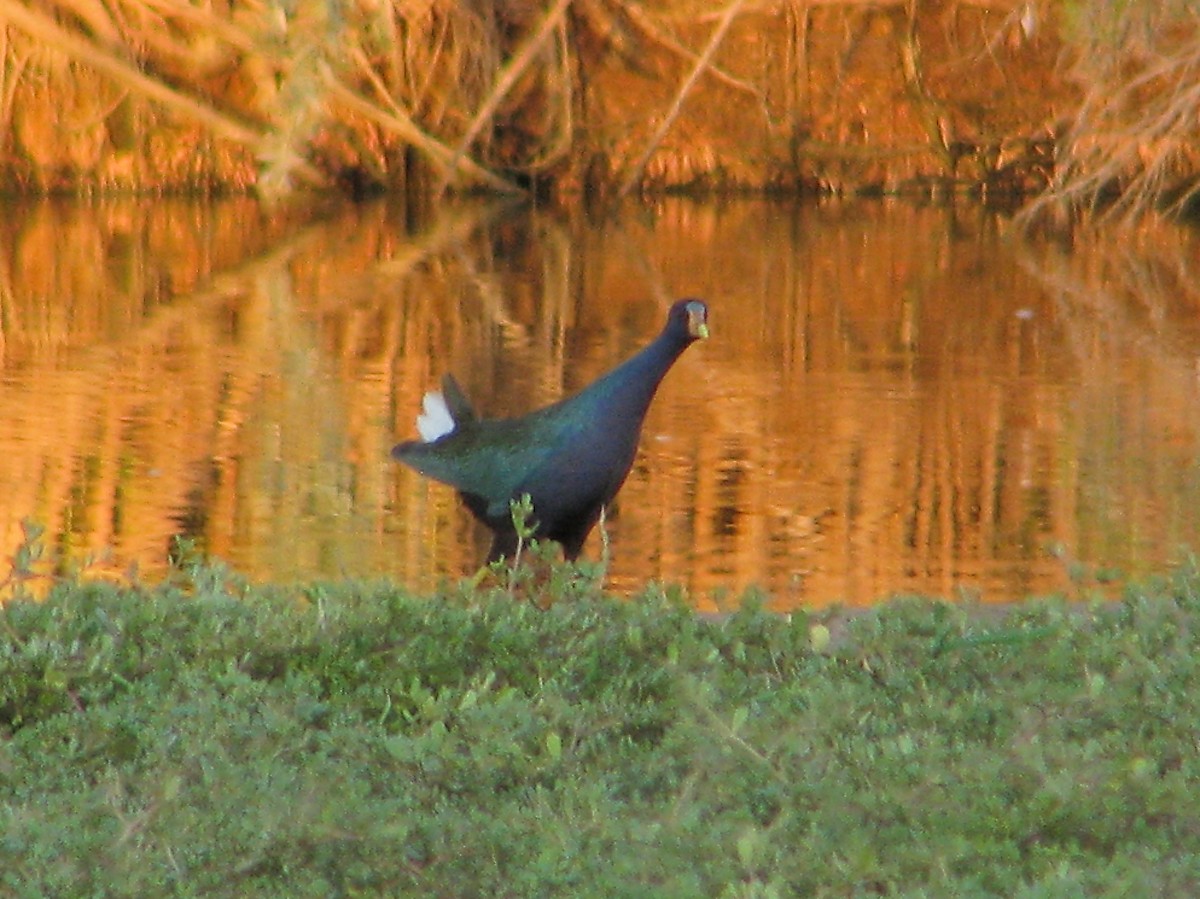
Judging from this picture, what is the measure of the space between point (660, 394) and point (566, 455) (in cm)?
426

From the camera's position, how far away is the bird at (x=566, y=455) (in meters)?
5.39

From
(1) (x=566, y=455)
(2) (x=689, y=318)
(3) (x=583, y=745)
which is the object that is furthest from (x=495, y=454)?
(3) (x=583, y=745)

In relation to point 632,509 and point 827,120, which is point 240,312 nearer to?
point 632,509

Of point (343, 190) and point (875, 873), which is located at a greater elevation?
point (343, 190)

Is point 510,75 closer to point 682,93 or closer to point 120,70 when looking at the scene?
point 682,93

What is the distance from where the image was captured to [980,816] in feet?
10.8

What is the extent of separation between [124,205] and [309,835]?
52.2 feet

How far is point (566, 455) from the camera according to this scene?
5.39 metres

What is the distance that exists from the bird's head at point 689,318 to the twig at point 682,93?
502 inches


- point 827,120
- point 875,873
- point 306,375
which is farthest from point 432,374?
point 827,120

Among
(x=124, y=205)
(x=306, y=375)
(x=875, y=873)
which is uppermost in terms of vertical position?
(x=124, y=205)

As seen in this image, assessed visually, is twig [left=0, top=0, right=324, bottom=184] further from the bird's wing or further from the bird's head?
the bird's head

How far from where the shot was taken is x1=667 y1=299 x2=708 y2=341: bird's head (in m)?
5.74

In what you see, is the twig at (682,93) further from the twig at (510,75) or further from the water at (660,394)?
the water at (660,394)
